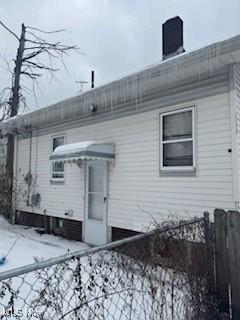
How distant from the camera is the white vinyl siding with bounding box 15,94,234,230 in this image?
5.72 m

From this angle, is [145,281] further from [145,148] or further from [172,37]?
[172,37]

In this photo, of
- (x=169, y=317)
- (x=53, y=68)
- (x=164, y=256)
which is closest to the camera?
(x=169, y=317)

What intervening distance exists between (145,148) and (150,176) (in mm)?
641

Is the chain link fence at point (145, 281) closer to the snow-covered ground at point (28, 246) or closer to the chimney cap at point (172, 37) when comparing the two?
the snow-covered ground at point (28, 246)

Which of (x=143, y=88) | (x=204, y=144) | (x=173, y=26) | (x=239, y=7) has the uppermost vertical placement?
(x=239, y=7)

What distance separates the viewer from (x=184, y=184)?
6.25 metres

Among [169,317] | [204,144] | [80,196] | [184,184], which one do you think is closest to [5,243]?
[80,196]

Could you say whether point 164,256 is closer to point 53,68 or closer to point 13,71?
point 53,68

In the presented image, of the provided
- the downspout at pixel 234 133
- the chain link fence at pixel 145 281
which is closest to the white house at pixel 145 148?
the downspout at pixel 234 133

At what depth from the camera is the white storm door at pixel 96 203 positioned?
26.5ft

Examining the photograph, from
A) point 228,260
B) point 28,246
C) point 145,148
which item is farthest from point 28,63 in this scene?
point 228,260

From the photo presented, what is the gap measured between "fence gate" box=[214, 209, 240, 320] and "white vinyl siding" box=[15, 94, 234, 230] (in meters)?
2.09

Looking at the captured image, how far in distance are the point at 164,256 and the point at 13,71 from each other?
15167mm

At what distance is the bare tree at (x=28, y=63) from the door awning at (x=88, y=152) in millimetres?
8513
